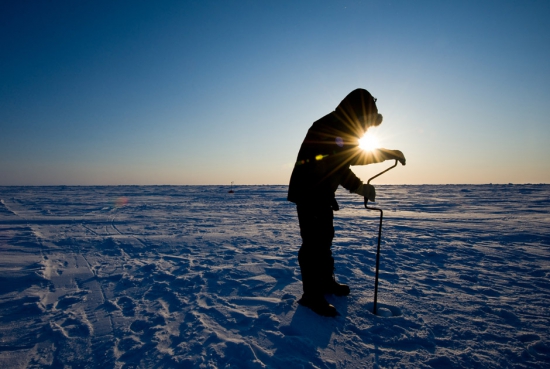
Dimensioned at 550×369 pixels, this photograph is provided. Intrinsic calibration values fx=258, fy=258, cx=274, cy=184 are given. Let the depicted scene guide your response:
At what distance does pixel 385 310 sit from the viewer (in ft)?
7.87

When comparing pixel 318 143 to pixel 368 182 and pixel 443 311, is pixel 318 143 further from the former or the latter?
pixel 443 311

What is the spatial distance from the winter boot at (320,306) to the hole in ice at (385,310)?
0.42 meters

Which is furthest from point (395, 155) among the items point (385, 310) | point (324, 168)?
point (385, 310)

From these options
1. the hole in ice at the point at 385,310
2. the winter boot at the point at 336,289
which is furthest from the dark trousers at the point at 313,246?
the hole in ice at the point at 385,310

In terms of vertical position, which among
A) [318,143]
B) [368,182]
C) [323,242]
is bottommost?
[323,242]

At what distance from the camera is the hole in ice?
236 cm

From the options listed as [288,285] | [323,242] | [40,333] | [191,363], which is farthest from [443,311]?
[40,333]

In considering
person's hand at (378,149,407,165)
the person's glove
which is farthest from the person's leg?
person's hand at (378,149,407,165)

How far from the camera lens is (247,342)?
1.92 meters

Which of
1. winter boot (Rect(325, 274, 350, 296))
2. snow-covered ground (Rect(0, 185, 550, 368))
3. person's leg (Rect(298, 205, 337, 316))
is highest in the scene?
person's leg (Rect(298, 205, 337, 316))

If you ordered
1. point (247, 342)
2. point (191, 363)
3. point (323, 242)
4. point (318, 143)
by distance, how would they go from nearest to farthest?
point (191, 363)
point (247, 342)
point (318, 143)
point (323, 242)

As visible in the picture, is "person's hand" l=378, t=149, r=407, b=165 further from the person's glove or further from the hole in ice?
the hole in ice

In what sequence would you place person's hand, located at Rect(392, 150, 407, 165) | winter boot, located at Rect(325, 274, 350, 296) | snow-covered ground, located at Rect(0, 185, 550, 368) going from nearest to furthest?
snow-covered ground, located at Rect(0, 185, 550, 368)
person's hand, located at Rect(392, 150, 407, 165)
winter boot, located at Rect(325, 274, 350, 296)

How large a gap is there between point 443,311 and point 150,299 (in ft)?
9.48
